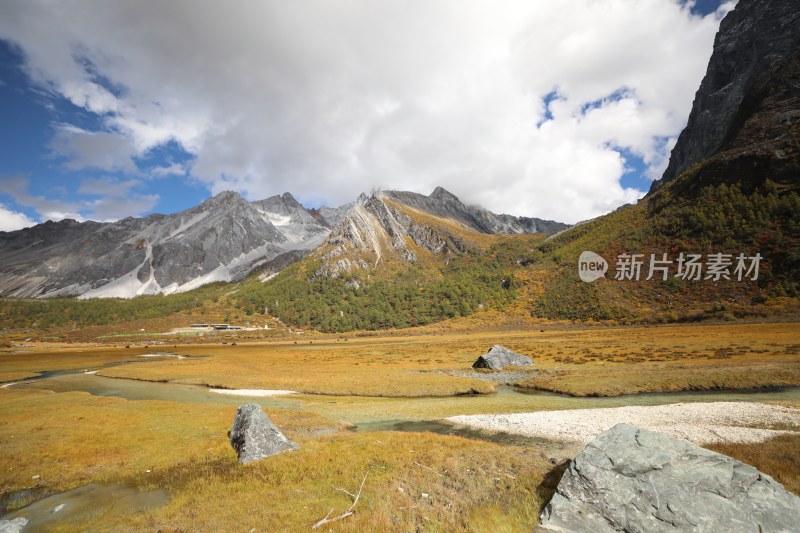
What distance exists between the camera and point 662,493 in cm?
1227

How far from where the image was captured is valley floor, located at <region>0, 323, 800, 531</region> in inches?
623

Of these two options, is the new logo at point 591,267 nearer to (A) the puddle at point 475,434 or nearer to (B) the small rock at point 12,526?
(A) the puddle at point 475,434

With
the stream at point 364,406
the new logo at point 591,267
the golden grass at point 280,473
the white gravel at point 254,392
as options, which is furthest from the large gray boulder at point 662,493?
the new logo at point 591,267

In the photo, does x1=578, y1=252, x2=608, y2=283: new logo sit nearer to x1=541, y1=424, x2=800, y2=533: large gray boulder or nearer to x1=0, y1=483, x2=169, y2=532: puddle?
x1=541, y1=424, x2=800, y2=533: large gray boulder

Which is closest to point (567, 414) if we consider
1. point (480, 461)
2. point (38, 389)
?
point (480, 461)

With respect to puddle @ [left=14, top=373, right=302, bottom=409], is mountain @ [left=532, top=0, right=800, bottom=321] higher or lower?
higher

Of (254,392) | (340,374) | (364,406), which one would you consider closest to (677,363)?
(364,406)

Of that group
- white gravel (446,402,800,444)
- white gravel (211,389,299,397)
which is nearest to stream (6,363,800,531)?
white gravel (211,389,299,397)

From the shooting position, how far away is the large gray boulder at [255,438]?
77.0 feet

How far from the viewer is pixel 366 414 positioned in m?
37.6

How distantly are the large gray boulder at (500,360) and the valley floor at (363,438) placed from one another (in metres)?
3.47

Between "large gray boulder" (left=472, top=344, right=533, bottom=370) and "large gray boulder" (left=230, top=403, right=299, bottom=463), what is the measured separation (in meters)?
45.2

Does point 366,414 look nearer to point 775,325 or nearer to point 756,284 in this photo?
point 775,325

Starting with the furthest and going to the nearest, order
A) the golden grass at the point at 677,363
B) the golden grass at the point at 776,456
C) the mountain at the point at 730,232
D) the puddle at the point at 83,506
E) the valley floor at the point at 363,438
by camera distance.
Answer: the mountain at the point at 730,232, the golden grass at the point at 677,363, the puddle at the point at 83,506, the valley floor at the point at 363,438, the golden grass at the point at 776,456
